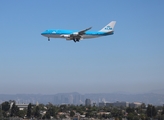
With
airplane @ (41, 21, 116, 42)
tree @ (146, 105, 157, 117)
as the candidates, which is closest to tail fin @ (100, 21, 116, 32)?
airplane @ (41, 21, 116, 42)

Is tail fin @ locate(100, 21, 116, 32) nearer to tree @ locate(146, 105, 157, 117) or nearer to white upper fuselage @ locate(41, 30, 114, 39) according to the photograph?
white upper fuselage @ locate(41, 30, 114, 39)

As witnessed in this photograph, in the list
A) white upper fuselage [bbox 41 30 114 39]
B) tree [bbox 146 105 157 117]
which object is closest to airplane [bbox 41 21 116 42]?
white upper fuselage [bbox 41 30 114 39]

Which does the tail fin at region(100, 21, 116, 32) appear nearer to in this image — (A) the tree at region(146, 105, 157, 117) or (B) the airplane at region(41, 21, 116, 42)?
(B) the airplane at region(41, 21, 116, 42)

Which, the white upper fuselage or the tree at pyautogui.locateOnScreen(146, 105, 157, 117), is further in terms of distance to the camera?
the tree at pyautogui.locateOnScreen(146, 105, 157, 117)

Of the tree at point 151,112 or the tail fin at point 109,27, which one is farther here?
the tree at point 151,112

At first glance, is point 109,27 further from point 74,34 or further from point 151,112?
point 151,112

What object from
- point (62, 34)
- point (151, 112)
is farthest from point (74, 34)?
point (151, 112)

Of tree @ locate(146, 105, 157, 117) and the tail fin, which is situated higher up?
the tail fin

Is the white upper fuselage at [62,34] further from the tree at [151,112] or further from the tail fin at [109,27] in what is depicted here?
the tree at [151,112]

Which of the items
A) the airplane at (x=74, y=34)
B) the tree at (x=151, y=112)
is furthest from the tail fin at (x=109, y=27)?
the tree at (x=151, y=112)

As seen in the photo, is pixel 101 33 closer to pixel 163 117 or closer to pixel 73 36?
pixel 73 36

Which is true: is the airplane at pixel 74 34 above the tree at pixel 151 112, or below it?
above

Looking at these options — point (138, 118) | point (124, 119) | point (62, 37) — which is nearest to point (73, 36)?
point (62, 37)
